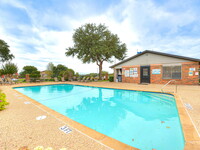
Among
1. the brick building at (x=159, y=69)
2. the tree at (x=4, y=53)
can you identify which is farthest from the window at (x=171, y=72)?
the tree at (x=4, y=53)

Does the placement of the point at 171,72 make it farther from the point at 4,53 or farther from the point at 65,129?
the point at 4,53

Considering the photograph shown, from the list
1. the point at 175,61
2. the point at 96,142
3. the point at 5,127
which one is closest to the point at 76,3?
the point at 5,127

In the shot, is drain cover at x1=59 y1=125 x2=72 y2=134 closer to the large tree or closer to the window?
the window

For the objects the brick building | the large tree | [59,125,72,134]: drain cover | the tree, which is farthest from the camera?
the tree

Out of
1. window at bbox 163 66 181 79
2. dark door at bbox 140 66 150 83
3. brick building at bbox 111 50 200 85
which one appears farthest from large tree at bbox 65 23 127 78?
window at bbox 163 66 181 79

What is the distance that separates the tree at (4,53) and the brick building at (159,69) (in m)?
29.9

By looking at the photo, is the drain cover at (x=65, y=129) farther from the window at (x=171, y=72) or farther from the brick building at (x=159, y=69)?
the window at (x=171, y=72)

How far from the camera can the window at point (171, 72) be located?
1198 centimetres

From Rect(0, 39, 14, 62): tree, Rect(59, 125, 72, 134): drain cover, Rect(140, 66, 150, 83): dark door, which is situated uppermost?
Rect(0, 39, 14, 62): tree

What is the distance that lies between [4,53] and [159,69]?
3568 centimetres

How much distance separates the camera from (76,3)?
9586 mm

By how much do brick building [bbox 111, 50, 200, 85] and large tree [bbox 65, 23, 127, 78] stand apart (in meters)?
4.55

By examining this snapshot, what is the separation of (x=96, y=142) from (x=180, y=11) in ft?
46.2

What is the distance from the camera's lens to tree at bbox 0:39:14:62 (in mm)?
24709
